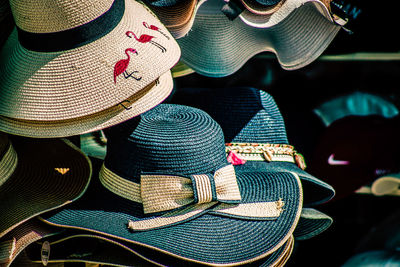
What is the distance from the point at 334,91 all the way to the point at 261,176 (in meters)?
0.89

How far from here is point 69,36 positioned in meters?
0.92

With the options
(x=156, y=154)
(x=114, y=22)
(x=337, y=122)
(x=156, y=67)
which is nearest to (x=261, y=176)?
(x=156, y=154)

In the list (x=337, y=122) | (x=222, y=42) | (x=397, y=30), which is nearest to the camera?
(x=222, y=42)

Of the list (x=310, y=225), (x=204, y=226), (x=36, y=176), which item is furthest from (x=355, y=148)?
(x=36, y=176)

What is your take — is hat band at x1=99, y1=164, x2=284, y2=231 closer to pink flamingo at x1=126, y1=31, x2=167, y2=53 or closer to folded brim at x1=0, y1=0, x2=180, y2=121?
folded brim at x1=0, y1=0, x2=180, y2=121

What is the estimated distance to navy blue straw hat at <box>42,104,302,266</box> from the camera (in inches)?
39.4

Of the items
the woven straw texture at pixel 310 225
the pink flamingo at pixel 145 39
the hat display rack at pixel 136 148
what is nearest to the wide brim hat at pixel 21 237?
the hat display rack at pixel 136 148

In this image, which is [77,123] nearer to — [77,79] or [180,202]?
[77,79]

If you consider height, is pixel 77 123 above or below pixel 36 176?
above

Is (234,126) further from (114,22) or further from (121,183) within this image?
(114,22)

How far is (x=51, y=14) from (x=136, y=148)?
15.9 inches

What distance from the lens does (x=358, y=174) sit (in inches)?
72.0

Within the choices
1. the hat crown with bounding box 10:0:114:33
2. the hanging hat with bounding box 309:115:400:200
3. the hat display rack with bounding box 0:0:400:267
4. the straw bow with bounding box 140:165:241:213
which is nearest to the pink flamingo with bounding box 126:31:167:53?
the hat display rack with bounding box 0:0:400:267

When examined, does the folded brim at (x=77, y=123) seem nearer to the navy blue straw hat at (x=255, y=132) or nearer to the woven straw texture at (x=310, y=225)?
the navy blue straw hat at (x=255, y=132)
